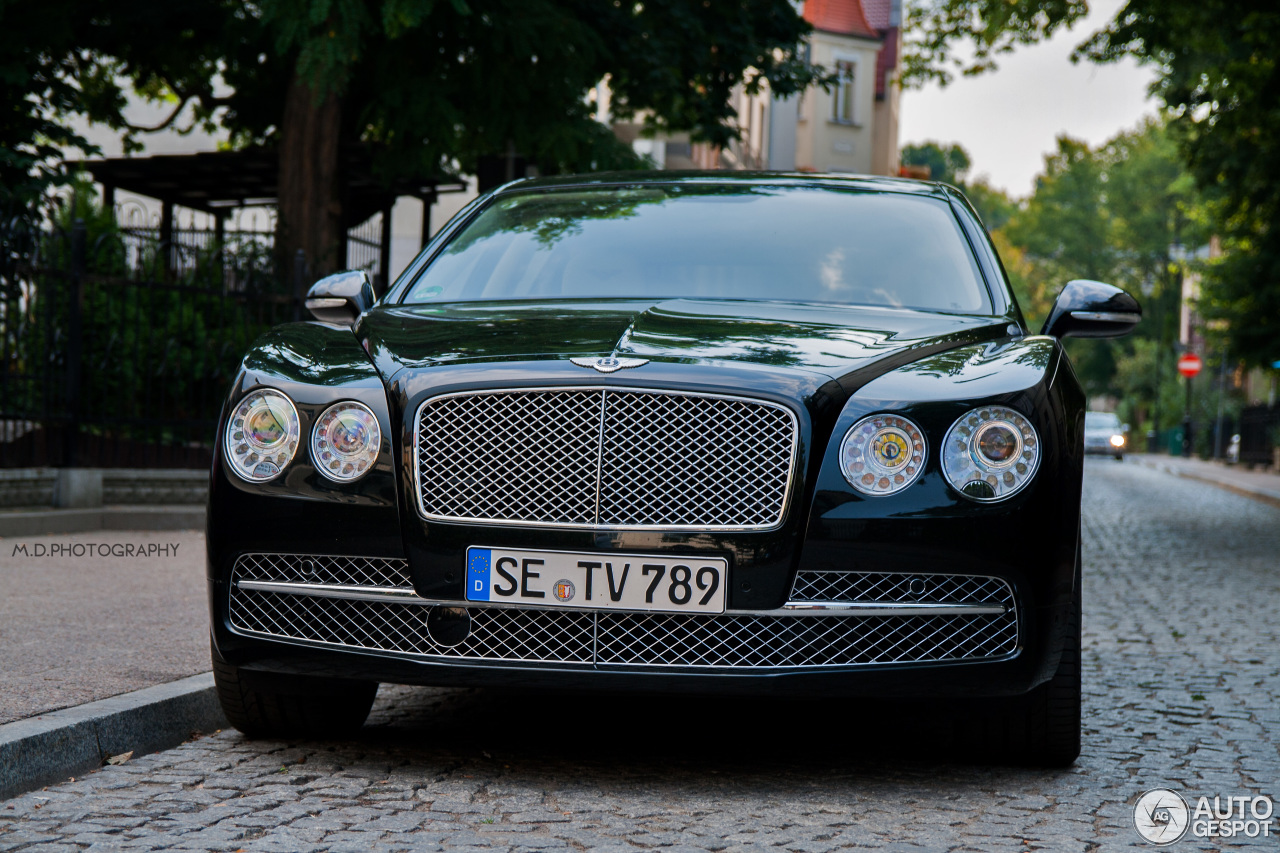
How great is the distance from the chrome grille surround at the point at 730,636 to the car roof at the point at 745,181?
2097 millimetres

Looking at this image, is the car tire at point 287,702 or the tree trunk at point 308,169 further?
the tree trunk at point 308,169

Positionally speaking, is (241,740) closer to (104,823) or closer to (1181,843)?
(104,823)

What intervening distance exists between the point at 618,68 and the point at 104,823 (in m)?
13.4

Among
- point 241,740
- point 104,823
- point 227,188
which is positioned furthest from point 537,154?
point 104,823

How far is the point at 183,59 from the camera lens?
17016mm

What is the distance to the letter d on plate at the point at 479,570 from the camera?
3832 millimetres

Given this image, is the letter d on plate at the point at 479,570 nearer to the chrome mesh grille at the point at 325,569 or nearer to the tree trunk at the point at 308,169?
the chrome mesh grille at the point at 325,569

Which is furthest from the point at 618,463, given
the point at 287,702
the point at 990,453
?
the point at 287,702

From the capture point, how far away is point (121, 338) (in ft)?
35.8

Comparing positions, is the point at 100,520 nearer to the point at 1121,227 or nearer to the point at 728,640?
the point at 728,640

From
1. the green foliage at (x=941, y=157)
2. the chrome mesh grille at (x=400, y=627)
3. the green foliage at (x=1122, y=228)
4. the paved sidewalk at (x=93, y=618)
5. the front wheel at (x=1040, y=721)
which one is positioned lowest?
the paved sidewalk at (x=93, y=618)

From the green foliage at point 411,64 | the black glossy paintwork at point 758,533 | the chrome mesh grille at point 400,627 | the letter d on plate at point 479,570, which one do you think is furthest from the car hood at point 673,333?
the green foliage at point 411,64

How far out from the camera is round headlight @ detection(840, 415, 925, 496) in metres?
3.80

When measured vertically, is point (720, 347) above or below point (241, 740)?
above
